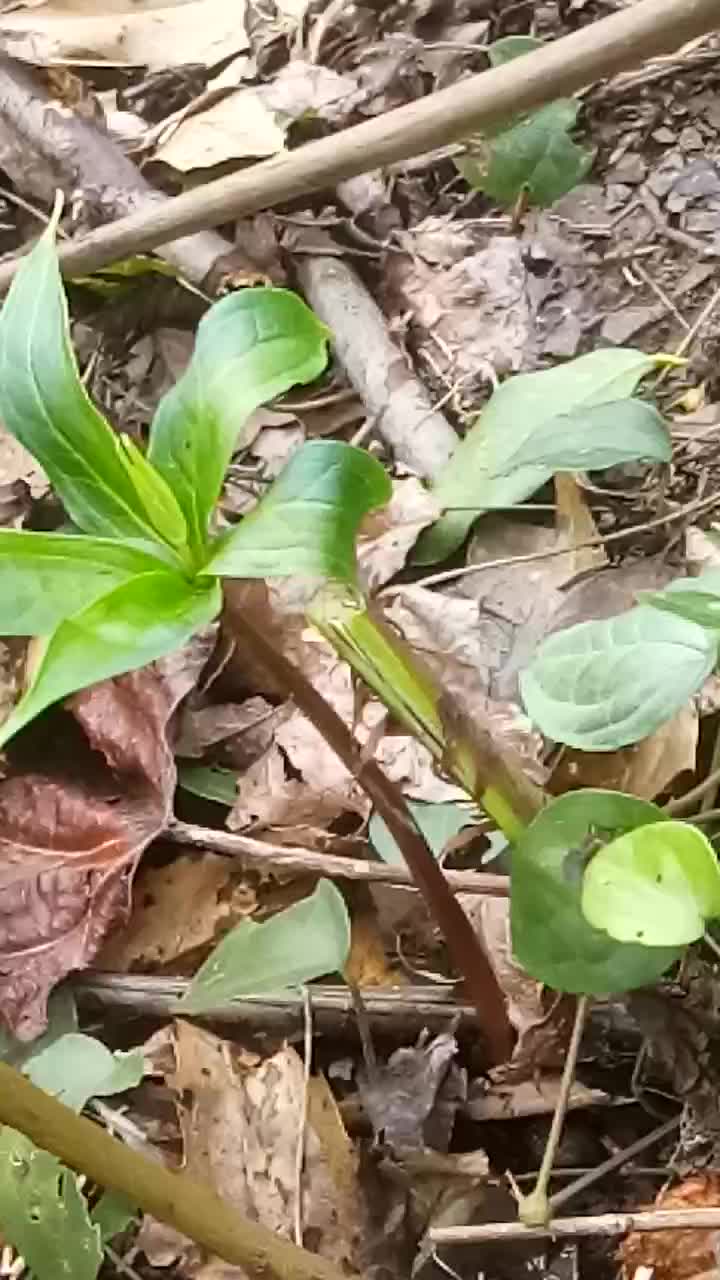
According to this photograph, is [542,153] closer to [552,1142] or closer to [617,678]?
[617,678]

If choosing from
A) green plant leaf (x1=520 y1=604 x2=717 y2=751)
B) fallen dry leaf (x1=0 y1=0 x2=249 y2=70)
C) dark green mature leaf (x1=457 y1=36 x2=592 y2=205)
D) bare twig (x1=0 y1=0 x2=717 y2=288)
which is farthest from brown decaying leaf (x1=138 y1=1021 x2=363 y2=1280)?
fallen dry leaf (x1=0 y1=0 x2=249 y2=70)

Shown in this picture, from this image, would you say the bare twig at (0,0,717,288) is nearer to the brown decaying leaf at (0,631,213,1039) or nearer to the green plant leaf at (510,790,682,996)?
the brown decaying leaf at (0,631,213,1039)

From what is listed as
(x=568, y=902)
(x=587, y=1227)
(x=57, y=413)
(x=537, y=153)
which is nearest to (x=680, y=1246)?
(x=587, y=1227)

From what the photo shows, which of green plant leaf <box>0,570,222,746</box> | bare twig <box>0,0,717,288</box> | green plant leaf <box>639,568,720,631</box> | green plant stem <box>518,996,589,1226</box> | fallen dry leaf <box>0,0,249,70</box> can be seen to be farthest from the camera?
fallen dry leaf <box>0,0,249,70</box>

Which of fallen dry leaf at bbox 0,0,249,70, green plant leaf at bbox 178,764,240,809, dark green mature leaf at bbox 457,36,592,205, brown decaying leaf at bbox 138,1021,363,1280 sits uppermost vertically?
fallen dry leaf at bbox 0,0,249,70

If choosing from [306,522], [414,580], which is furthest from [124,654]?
[414,580]

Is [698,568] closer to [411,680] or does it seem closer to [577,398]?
[577,398]
